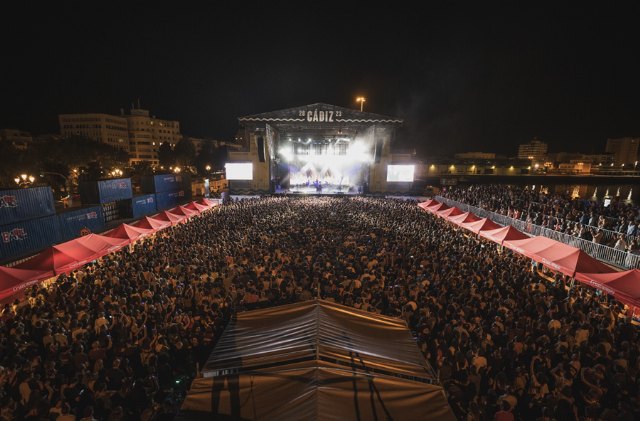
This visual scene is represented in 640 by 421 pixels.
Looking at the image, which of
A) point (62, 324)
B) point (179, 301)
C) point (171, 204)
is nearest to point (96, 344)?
point (62, 324)

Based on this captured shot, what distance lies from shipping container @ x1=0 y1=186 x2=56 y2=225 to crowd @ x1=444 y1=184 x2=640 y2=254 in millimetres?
25204

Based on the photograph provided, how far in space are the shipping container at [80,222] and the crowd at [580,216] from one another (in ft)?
78.7

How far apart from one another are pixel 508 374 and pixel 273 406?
4.58 metres

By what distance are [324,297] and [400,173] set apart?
28.3 m

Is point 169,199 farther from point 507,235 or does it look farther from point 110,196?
point 507,235

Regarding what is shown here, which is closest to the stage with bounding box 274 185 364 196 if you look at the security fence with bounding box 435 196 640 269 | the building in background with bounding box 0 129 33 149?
the security fence with bounding box 435 196 640 269

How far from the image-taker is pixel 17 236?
14805mm

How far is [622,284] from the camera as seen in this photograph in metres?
7.40

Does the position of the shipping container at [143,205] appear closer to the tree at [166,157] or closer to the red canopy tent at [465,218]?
the red canopy tent at [465,218]

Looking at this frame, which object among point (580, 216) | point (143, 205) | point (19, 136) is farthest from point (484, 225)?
point (19, 136)

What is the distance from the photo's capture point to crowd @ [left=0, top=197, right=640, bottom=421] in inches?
188

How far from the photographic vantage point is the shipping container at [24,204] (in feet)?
47.1

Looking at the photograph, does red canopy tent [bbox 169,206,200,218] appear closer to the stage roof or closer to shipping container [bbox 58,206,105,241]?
shipping container [bbox 58,206,105,241]

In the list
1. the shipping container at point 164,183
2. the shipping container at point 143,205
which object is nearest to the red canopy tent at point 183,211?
the shipping container at point 143,205
